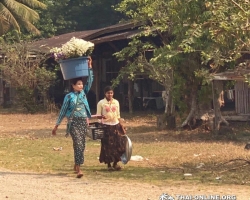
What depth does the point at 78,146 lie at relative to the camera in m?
9.58

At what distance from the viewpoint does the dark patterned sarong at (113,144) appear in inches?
402

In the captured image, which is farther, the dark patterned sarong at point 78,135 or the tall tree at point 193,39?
the dark patterned sarong at point 78,135

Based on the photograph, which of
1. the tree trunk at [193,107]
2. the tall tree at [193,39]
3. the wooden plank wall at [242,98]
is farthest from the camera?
the wooden plank wall at [242,98]

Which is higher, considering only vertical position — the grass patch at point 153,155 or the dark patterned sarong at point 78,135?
the dark patterned sarong at point 78,135

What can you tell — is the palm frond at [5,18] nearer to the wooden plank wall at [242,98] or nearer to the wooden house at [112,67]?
the wooden house at [112,67]

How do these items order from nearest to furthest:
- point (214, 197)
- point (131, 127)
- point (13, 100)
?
point (214, 197), point (131, 127), point (13, 100)

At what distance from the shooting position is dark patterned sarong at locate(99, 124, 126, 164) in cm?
1020

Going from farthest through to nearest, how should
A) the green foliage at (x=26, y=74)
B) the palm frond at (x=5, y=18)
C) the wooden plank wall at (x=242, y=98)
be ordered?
the palm frond at (x=5, y=18) < the green foliage at (x=26, y=74) < the wooden plank wall at (x=242, y=98)

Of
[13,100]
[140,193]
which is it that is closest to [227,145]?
[140,193]

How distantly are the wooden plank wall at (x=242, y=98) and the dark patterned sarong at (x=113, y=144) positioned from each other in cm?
881

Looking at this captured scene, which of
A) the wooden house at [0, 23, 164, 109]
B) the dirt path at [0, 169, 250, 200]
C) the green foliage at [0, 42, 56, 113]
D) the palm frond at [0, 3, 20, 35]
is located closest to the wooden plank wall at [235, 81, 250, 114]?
the wooden house at [0, 23, 164, 109]

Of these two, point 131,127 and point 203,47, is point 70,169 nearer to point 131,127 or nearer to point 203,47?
point 203,47

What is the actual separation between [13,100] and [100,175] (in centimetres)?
2241

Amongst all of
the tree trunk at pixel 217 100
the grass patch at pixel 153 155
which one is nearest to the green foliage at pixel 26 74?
the grass patch at pixel 153 155
